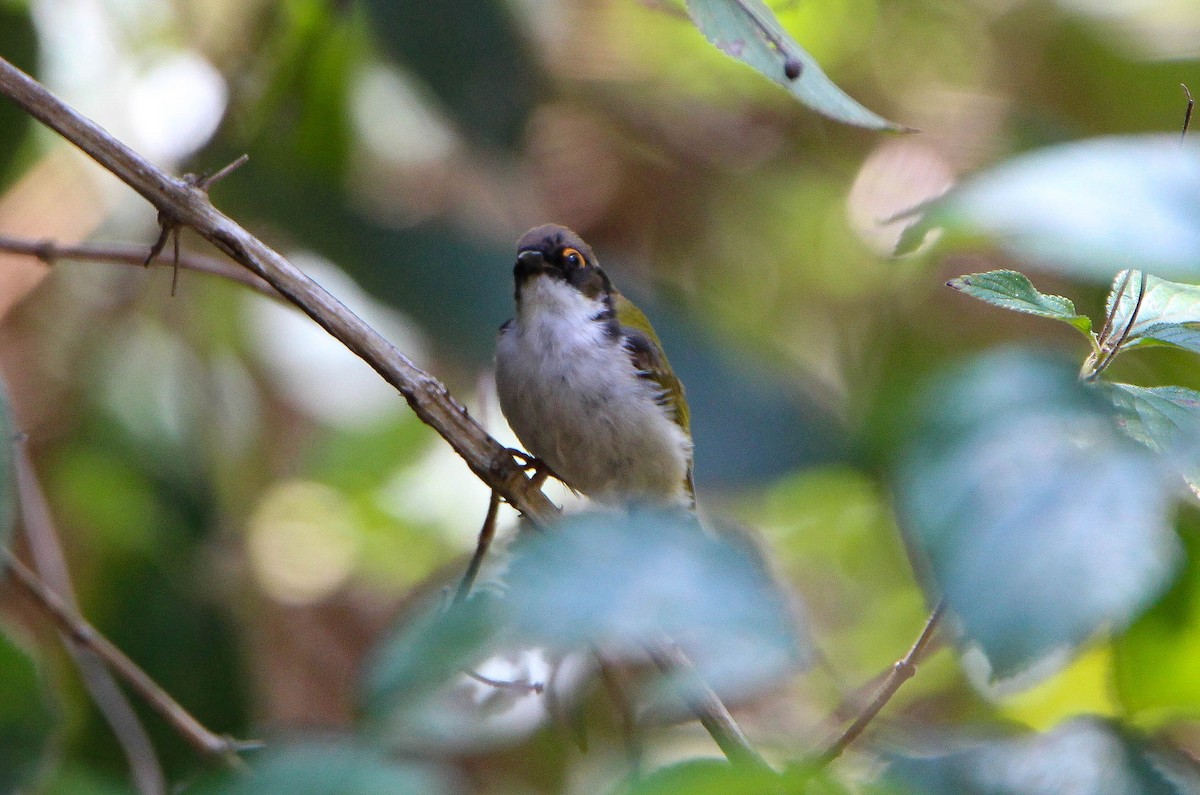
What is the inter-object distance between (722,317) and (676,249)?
81cm

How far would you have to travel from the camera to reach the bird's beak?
4098 mm

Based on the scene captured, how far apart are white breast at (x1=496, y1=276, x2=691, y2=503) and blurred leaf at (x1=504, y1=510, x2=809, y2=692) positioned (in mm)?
2867

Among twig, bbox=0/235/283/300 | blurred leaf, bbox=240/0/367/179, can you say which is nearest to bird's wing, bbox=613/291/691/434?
blurred leaf, bbox=240/0/367/179

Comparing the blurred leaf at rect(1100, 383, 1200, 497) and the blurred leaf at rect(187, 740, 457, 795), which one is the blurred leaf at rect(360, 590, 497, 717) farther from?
the blurred leaf at rect(1100, 383, 1200, 497)

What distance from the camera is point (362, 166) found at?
521 cm

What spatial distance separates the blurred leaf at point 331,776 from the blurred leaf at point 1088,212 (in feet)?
2.21

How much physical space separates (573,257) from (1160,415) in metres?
3.14

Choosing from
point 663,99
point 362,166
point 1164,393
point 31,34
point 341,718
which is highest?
point 663,99

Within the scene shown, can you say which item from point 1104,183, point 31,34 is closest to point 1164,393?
point 1104,183

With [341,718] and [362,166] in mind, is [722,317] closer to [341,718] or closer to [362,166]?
[362,166]

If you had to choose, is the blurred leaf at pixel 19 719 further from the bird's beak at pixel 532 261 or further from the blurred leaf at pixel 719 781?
the bird's beak at pixel 532 261

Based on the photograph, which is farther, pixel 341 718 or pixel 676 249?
pixel 676 249

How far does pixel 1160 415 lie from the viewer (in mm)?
1172

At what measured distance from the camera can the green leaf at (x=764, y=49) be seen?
1920 millimetres
